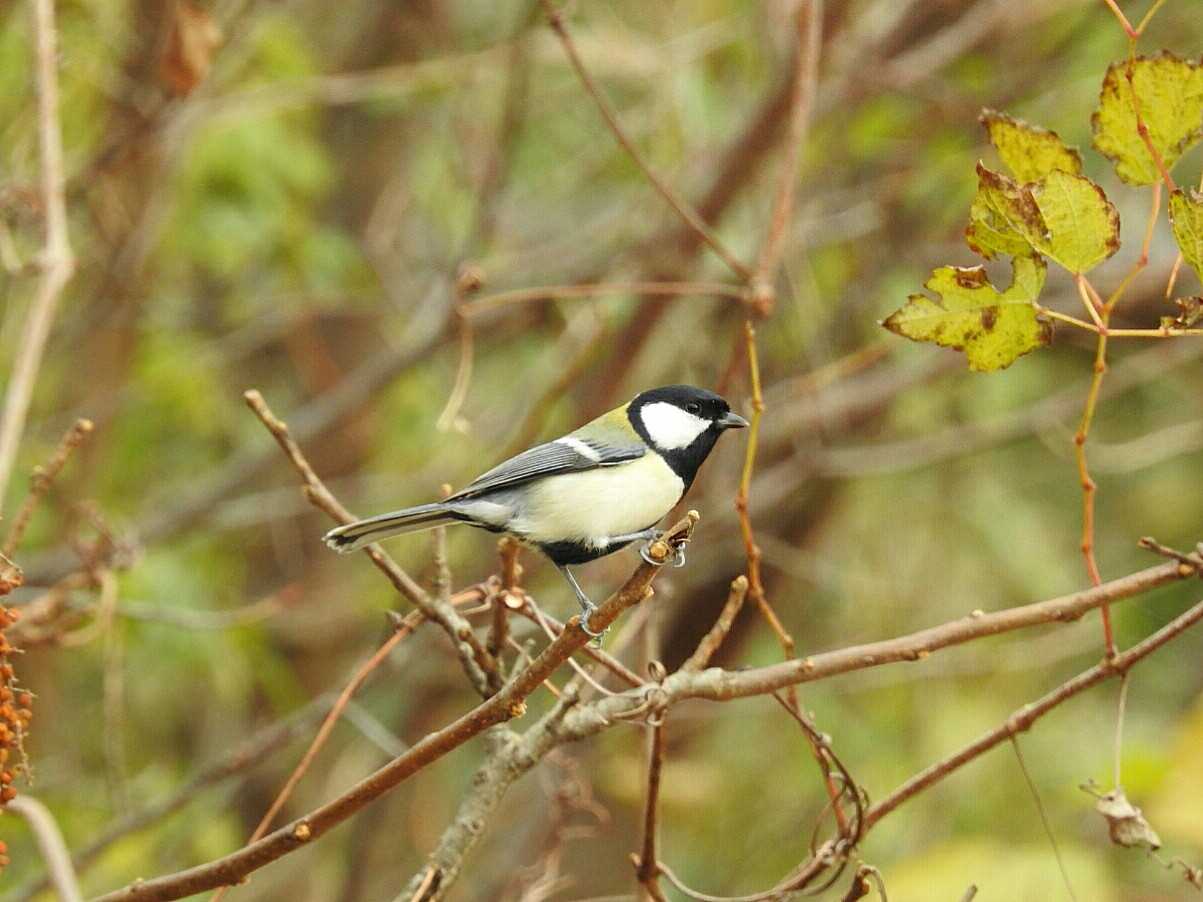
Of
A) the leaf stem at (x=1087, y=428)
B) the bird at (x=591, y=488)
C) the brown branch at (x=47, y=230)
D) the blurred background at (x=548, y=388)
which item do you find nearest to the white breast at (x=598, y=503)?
the bird at (x=591, y=488)

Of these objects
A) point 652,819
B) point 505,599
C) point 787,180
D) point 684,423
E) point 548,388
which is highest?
point 787,180

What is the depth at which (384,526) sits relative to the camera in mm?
1774

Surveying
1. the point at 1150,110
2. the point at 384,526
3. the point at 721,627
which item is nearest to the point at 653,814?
the point at 721,627

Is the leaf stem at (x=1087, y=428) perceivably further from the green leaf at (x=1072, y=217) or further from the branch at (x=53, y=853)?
the branch at (x=53, y=853)

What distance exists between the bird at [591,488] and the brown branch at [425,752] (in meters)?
0.44

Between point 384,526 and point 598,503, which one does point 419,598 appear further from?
point 598,503

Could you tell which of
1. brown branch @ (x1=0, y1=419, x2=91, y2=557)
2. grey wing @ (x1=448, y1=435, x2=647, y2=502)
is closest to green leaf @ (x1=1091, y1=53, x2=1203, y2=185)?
grey wing @ (x1=448, y1=435, x2=647, y2=502)

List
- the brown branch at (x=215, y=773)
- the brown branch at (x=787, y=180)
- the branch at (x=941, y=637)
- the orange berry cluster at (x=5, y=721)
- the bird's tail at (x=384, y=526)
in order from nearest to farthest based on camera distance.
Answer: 1. the orange berry cluster at (x=5, y=721)
2. the branch at (x=941, y=637)
3. the bird's tail at (x=384, y=526)
4. the brown branch at (x=787, y=180)
5. the brown branch at (x=215, y=773)

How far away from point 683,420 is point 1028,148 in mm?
882

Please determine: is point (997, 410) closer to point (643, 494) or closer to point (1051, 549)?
point (1051, 549)

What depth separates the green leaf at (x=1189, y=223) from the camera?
1.24 m

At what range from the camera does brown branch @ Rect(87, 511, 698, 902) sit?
127 cm

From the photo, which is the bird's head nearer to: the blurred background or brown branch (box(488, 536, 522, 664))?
brown branch (box(488, 536, 522, 664))

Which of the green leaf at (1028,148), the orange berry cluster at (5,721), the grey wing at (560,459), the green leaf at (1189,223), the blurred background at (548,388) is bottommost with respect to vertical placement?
the blurred background at (548,388)
